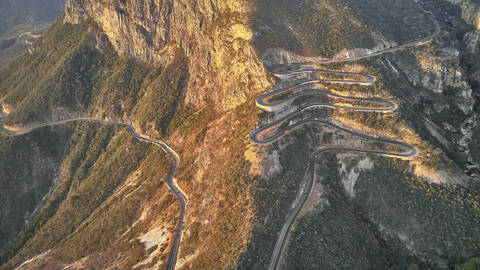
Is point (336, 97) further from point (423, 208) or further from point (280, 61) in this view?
point (423, 208)

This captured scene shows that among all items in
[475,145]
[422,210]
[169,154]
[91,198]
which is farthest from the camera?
[169,154]

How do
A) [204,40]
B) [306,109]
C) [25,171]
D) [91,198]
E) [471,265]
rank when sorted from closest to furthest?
1. [471,265]
2. [306,109]
3. [91,198]
4. [25,171]
5. [204,40]

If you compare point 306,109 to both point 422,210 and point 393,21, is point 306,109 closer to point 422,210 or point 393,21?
point 422,210

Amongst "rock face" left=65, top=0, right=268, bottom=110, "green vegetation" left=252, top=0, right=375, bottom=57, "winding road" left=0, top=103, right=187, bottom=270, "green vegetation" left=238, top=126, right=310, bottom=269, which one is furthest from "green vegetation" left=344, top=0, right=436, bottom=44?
"winding road" left=0, top=103, right=187, bottom=270

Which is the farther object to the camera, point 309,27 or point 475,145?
point 309,27

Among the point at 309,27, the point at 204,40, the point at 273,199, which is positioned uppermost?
the point at 204,40

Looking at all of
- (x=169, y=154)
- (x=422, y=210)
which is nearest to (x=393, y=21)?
(x=422, y=210)
